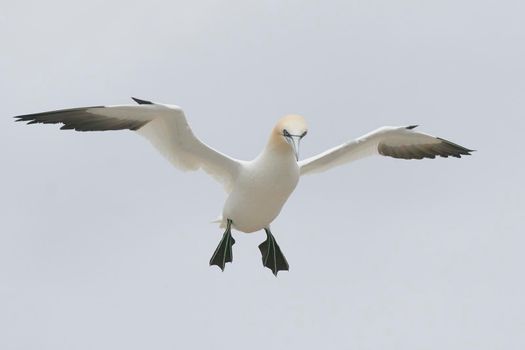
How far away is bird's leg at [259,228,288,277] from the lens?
72.2ft

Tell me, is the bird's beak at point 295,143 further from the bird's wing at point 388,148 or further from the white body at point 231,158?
the bird's wing at point 388,148

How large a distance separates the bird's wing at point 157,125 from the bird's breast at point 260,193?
1.30 feet

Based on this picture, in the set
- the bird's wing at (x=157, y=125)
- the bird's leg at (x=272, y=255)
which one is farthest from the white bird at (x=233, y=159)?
the bird's leg at (x=272, y=255)

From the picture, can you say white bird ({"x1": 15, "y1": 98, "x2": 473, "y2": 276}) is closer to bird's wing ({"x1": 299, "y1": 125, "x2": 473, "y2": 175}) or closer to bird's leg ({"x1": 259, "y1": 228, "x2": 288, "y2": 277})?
bird's wing ({"x1": 299, "y1": 125, "x2": 473, "y2": 175})

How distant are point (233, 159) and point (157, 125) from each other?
1263mm

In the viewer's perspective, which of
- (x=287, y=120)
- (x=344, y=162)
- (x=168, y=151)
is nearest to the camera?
(x=287, y=120)

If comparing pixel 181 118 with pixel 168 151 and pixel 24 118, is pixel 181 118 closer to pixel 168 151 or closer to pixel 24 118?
pixel 168 151

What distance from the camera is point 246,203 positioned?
1986 centimetres

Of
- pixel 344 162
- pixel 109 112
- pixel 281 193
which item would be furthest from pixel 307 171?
pixel 109 112

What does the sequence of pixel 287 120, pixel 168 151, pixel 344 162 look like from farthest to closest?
pixel 344 162 → pixel 168 151 → pixel 287 120

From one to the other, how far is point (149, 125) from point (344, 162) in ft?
11.1

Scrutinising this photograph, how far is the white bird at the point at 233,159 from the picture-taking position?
63.2ft

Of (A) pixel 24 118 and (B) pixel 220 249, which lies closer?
(A) pixel 24 118

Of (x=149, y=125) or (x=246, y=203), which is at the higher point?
(x=149, y=125)
